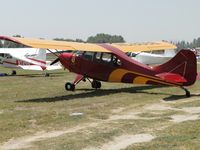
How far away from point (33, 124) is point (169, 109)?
4133mm

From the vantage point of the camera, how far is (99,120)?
408 inches

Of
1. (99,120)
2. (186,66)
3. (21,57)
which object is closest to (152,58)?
(21,57)

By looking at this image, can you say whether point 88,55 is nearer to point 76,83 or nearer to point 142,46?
point 76,83

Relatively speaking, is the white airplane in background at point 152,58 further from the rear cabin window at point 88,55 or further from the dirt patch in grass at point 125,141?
the dirt patch in grass at point 125,141

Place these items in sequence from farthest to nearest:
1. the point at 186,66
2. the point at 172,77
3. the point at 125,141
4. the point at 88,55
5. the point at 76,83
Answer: the point at 76,83 → the point at 88,55 → the point at 172,77 → the point at 186,66 → the point at 125,141

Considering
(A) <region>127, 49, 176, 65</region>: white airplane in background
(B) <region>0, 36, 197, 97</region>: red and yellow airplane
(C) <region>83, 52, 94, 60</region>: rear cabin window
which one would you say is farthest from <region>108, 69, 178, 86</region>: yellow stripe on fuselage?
(A) <region>127, 49, 176, 65</region>: white airplane in background

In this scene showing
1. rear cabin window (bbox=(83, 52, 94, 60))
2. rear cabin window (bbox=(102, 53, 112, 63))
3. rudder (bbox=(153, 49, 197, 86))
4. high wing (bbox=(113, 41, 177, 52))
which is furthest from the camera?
high wing (bbox=(113, 41, 177, 52))

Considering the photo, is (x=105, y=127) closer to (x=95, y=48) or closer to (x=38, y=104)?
(x=38, y=104)

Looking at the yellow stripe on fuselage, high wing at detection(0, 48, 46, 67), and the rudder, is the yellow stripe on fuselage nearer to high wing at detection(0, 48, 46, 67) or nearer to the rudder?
the rudder

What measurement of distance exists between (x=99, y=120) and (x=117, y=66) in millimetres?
6645

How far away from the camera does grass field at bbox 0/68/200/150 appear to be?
7844 mm

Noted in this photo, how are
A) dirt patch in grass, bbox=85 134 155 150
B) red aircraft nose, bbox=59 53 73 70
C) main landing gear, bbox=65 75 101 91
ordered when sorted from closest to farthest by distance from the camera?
dirt patch in grass, bbox=85 134 155 150
main landing gear, bbox=65 75 101 91
red aircraft nose, bbox=59 53 73 70

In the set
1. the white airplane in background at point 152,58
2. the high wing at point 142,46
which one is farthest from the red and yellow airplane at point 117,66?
the white airplane in background at point 152,58

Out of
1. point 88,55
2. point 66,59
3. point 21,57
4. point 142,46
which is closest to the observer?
point 88,55
